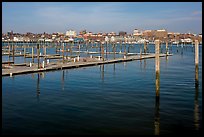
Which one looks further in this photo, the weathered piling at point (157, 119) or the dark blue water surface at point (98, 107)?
the dark blue water surface at point (98, 107)

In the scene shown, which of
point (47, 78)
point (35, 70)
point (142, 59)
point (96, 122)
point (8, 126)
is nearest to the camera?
point (8, 126)

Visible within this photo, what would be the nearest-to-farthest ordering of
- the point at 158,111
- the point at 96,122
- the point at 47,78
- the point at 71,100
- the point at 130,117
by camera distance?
the point at 96,122 → the point at 130,117 → the point at 158,111 → the point at 71,100 → the point at 47,78

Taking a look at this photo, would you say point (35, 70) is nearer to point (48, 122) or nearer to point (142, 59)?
point (48, 122)

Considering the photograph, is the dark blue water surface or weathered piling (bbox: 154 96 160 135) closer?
weathered piling (bbox: 154 96 160 135)

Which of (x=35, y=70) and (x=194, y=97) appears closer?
(x=194, y=97)

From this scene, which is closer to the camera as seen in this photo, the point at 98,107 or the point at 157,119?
the point at 157,119

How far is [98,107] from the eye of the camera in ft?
→ 56.6

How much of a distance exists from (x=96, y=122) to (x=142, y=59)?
42.8 metres

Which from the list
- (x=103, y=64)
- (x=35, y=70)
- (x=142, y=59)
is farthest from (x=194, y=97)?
(x=142, y=59)

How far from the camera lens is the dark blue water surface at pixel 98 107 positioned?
1308 centimetres

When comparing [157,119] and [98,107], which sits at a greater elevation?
[98,107]

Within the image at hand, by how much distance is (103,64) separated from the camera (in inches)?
1724

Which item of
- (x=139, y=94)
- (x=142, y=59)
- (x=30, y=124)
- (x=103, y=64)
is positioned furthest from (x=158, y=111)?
(x=142, y=59)

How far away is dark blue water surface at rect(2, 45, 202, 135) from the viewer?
13.1 metres
